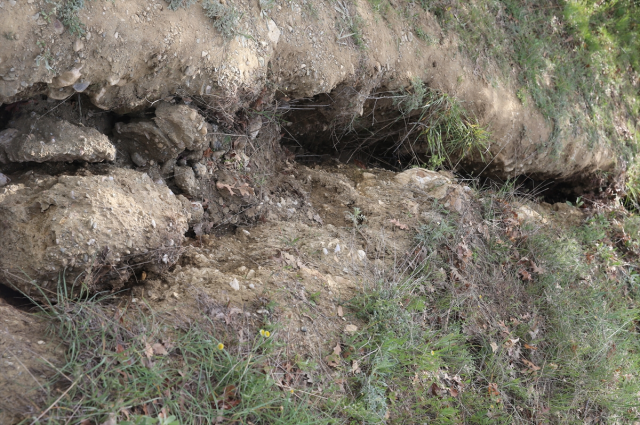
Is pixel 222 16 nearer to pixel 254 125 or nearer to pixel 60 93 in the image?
pixel 254 125

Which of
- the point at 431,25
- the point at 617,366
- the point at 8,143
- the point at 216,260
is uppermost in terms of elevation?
the point at 431,25

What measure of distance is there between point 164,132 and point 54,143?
0.63 metres

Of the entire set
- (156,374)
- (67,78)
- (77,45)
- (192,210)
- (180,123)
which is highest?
(77,45)

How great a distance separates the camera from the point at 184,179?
3.23m

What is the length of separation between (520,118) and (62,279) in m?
4.91

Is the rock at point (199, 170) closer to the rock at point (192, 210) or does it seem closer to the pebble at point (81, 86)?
the rock at point (192, 210)

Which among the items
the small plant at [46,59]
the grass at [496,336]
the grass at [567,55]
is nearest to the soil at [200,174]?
the small plant at [46,59]

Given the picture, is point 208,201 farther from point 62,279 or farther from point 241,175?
point 62,279

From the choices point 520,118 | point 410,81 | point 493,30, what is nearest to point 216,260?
point 410,81

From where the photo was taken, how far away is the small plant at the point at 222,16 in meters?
2.96

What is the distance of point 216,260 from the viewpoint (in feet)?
9.96

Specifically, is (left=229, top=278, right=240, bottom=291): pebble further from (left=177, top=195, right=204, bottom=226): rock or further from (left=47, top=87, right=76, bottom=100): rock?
(left=47, top=87, right=76, bottom=100): rock

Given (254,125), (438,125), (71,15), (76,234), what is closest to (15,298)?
(76,234)

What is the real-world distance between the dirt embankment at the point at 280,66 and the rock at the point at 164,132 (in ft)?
0.37
